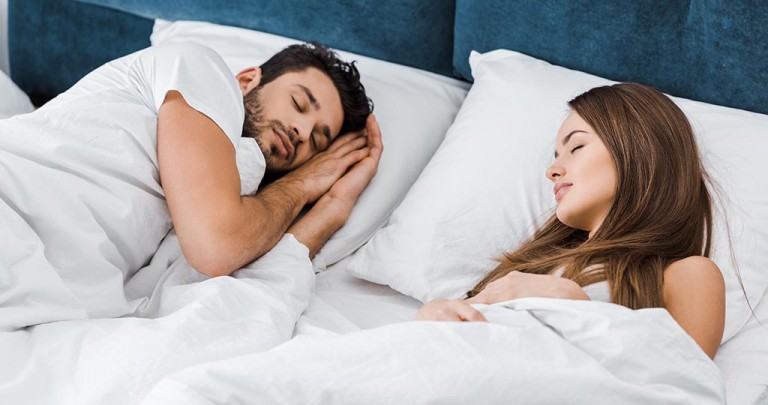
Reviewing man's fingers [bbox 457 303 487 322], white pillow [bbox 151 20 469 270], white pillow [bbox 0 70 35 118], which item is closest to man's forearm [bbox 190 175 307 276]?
white pillow [bbox 151 20 469 270]

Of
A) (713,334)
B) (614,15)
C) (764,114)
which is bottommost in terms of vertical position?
(713,334)

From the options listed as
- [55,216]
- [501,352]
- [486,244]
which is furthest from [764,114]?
[55,216]

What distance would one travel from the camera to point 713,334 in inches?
48.9

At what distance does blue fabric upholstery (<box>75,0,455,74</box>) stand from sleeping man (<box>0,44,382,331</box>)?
0.91ft

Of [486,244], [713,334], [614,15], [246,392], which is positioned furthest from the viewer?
[614,15]

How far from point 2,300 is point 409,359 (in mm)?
622

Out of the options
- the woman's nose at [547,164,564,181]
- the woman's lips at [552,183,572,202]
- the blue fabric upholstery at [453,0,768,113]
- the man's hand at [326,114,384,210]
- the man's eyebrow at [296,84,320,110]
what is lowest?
the man's hand at [326,114,384,210]

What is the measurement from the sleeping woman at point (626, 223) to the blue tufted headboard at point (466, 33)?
30 centimetres

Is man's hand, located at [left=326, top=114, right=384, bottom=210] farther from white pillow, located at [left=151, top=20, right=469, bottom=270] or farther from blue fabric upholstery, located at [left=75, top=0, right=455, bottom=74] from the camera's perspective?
blue fabric upholstery, located at [left=75, top=0, right=455, bottom=74]

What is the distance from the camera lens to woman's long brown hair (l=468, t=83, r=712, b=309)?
4.44 feet

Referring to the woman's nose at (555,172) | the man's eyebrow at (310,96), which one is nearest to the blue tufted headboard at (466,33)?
the man's eyebrow at (310,96)

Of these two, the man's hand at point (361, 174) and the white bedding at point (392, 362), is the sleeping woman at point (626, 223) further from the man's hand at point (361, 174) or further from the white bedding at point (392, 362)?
the man's hand at point (361, 174)

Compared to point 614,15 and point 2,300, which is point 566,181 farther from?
point 2,300

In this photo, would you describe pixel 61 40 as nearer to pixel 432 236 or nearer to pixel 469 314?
pixel 432 236
